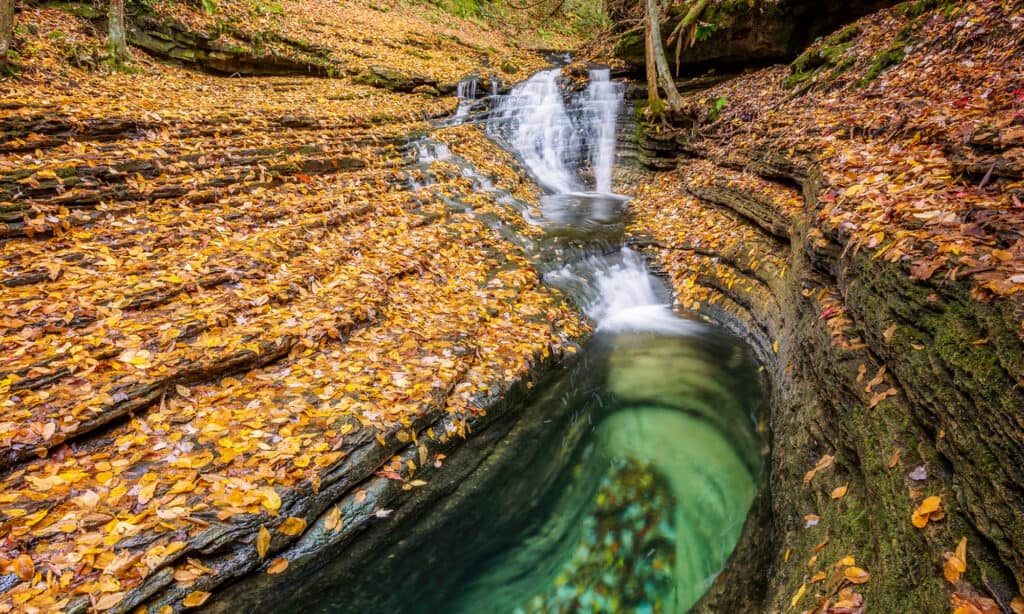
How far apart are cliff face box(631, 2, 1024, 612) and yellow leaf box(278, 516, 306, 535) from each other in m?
3.07

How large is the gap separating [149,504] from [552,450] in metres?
3.43

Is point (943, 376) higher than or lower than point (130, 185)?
lower

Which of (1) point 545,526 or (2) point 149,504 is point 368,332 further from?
(1) point 545,526

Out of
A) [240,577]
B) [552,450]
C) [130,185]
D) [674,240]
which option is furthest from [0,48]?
[674,240]

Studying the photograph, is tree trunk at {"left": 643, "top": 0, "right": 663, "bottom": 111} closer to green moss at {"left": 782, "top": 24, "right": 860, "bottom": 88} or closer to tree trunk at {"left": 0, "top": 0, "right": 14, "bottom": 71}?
green moss at {"left": 782, "top": 24, "right": 860, "bottom": 88}

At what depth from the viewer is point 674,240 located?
8.48 meters

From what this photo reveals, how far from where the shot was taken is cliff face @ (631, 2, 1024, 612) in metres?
2.04

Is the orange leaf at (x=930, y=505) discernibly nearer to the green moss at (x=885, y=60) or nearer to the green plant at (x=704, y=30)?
the green moss at (x=885, y=60)

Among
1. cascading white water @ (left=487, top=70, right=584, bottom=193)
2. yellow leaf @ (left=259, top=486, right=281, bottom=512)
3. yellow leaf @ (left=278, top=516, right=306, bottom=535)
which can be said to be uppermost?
cascading white water @ (left=487, top=70, right=584, bottom=193)

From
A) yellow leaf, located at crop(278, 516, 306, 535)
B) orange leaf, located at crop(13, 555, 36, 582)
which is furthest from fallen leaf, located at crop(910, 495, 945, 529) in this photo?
orange leaf, located at crop(13, 555, 36, 582)

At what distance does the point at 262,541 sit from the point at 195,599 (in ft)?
1.46

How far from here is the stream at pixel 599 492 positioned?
11.9 ft

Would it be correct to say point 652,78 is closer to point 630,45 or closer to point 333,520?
point 630,45

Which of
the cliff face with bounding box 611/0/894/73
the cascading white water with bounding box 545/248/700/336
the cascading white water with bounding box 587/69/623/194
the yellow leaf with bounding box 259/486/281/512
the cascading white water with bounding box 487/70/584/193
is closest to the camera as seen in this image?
the yellow leaf with bounding box 259/486/281/512
